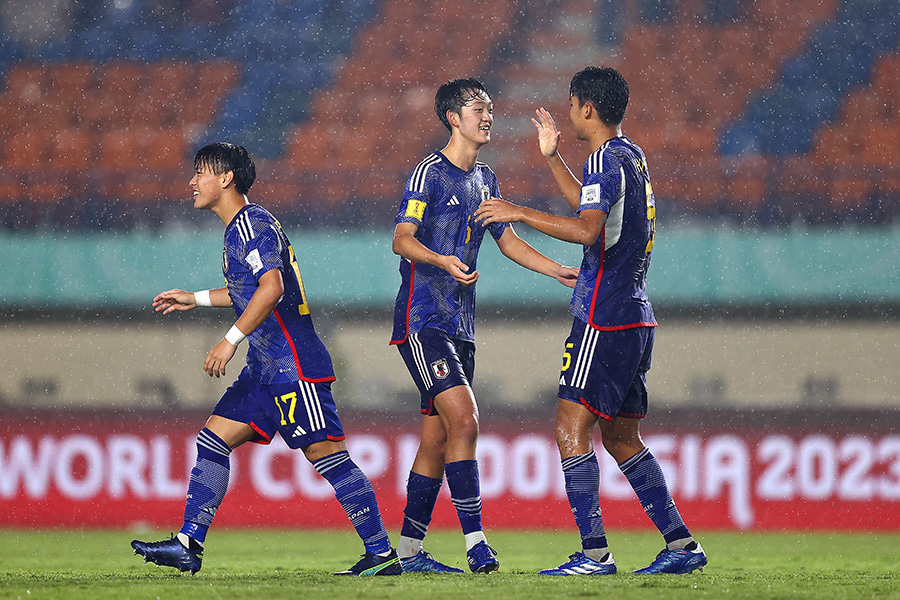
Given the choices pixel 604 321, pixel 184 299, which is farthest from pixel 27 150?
pixel 604 321

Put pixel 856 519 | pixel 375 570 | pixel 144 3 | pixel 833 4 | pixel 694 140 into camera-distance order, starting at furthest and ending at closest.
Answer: pixel 144 3 → pixel 833 4 → pixel 694 140 → pixel 856 519 → pixel 375 570

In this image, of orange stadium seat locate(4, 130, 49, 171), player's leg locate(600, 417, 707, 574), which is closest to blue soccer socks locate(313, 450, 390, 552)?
player's leg locate(600, 417, 707, 574)

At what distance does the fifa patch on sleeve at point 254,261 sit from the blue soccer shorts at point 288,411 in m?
0.34

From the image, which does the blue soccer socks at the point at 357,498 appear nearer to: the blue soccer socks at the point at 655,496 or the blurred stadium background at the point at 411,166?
the blue soccer socks at the point at 655,496

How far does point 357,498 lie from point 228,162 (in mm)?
1127

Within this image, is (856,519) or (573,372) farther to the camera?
(856,519)

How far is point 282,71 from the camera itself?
9.62m

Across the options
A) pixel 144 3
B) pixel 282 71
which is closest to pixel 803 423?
pixel 282 71

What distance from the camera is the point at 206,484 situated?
3160 millimetres

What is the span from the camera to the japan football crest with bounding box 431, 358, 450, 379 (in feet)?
10.8

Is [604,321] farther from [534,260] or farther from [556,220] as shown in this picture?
[534,260]

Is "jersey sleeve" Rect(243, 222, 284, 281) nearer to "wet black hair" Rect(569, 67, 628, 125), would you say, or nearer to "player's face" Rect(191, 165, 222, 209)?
"player's face" Rect(191, 165, 222, 209)

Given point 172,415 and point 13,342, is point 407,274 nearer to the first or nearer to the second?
point 172,415

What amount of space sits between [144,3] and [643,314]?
8.43 meters
